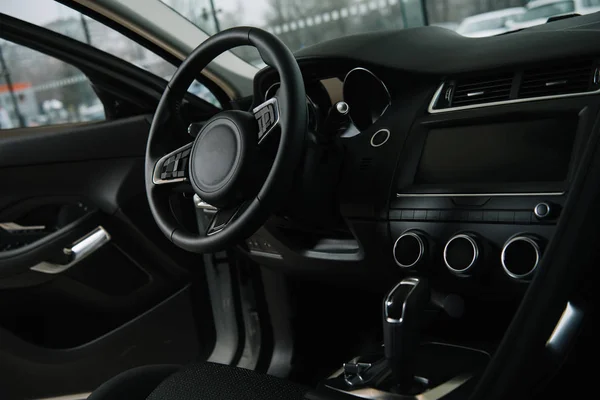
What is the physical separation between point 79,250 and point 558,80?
1409mm

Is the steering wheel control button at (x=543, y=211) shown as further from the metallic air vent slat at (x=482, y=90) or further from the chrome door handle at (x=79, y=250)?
the chrome door handle at (x=79, y=250)

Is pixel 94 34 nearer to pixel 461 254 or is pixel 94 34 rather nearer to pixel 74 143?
pixel 74 143

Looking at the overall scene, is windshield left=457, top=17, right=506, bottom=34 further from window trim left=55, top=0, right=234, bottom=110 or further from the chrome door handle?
the chrome door handle

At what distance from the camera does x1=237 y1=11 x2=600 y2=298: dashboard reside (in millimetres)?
1174

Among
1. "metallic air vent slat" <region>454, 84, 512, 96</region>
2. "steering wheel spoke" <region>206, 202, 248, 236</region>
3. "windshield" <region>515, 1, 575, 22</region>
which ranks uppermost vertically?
"windshield" <region>515, 1, 575, 22</region>

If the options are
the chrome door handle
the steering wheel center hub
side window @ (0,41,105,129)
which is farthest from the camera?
side window @ (0,41,105,129)

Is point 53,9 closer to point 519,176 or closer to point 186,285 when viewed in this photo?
point 186,285

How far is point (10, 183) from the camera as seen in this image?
195 centimetres

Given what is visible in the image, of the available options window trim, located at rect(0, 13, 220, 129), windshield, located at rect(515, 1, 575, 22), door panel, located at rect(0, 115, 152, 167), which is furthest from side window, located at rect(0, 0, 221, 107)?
windshield, located at rect(515, 1, 575, 22)

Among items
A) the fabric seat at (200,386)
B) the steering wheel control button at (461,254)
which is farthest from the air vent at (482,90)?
the fabric seat at (200,386)

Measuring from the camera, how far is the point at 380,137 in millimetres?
1441

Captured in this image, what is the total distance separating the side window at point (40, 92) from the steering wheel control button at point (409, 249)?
3.63 ft

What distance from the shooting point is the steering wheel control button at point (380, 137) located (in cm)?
143

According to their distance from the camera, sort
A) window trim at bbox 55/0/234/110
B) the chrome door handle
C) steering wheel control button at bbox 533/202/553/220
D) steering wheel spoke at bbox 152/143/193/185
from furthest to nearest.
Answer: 1. the chrome door handle
2. window trim at bbox 55/0/234/110
3. steering wheel spoke at bbox 152/143/193/185
4. steering wheel control button at bbox 533/202/553/220
